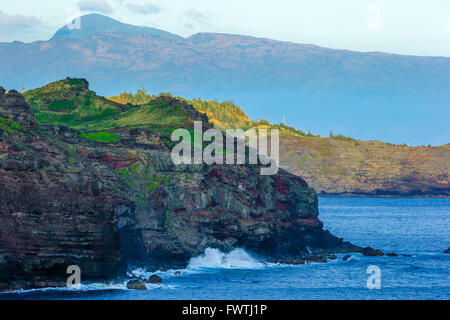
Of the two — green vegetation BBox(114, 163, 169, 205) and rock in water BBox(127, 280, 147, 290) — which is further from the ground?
green vegetation BBox(114, 163, 169, 205)

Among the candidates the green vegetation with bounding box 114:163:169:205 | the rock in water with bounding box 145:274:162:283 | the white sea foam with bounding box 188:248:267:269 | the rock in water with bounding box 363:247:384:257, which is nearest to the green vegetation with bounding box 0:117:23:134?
the green vegetation with bounding box 114:163:169:205

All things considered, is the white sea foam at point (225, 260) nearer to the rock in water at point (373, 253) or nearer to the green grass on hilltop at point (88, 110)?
the rock in water at point (373, 253)

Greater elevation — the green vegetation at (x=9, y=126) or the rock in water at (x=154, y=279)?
the green vegetation at (x=9, y=126)

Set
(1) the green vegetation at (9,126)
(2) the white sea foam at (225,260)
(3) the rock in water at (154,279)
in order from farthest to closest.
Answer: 1. (2) the white sea foam at (225,260)
2. (1) the green vegetation at (9,126)
3. (3) the rock in water at (154,279)

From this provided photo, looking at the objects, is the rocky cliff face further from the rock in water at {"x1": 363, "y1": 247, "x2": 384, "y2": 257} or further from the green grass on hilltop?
the green grass on hilltop

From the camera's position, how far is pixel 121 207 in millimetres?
106188

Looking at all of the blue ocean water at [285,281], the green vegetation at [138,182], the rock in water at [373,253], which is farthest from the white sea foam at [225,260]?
the rock in water at [373,253]

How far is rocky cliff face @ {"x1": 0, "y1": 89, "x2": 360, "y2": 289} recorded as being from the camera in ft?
280

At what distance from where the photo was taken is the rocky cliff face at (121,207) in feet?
280

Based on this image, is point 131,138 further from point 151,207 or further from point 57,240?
point 57,240

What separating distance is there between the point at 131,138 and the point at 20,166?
4461cm

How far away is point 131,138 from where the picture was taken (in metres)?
132
